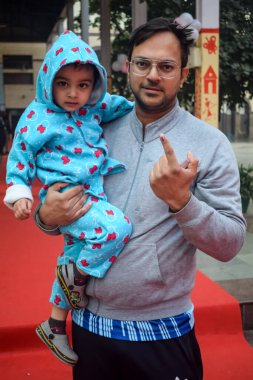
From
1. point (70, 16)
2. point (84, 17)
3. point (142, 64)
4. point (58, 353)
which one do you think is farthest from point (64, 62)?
point (70, 16)

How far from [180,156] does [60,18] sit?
12966 millimetres

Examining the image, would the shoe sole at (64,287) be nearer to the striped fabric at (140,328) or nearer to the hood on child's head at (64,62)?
the striped fabric at (140,328)

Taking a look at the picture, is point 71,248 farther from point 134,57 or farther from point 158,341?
point 134,57

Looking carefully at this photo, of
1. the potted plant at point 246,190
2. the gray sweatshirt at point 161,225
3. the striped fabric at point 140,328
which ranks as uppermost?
the gray sweatshirt at point 161,225

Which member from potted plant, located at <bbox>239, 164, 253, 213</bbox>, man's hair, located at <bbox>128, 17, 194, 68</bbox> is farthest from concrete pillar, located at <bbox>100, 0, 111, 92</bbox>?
man's hair, located at <bbox>128, 17, 194, 68</bbox>

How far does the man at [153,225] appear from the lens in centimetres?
139

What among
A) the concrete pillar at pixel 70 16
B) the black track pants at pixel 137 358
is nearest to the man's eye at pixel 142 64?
the black track pants at pixel 137 358

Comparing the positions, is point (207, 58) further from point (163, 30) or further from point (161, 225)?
point (161, 225)

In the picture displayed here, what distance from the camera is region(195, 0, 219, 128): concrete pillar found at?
4.36 metres

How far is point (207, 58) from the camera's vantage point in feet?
14.4

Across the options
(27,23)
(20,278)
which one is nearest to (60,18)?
(27,23)

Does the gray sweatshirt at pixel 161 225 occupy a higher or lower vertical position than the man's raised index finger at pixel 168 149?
lower

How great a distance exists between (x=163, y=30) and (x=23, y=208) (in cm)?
72

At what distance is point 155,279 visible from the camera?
1.41m
